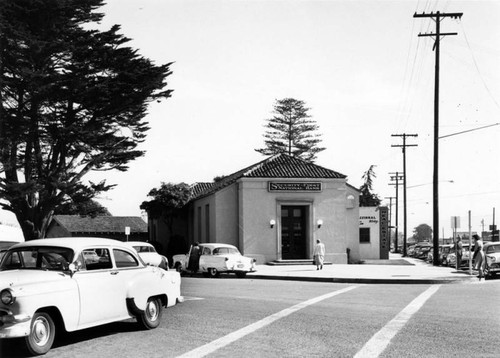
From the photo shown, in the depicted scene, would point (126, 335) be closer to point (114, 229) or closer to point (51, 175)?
point (51, 175)

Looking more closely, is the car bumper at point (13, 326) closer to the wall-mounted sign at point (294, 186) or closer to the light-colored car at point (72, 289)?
the light-colored car at point (72, 289)

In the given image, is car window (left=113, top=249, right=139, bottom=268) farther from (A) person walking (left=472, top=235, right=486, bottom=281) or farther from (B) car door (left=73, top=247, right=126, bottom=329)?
(A) person walking (left=472, top=235, right=486, bottom=281)

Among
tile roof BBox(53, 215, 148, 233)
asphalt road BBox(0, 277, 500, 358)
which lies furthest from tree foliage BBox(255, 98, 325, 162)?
asphalt road BBox(0, 277, 500, 358)

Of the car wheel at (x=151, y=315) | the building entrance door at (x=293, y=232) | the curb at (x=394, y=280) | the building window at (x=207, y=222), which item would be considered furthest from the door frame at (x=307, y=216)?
the car wheel at (x=151, y=315)

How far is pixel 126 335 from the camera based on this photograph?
1002 centimetres

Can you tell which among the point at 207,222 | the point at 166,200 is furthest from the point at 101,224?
the point at 207,222

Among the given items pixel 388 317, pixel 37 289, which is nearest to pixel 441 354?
pixel 388 317

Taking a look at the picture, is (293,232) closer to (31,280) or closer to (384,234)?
(384,234)

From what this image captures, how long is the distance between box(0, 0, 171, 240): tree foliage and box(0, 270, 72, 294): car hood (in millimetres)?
21233

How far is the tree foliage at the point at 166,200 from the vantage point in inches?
1818

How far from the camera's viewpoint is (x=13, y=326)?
7.93 metres

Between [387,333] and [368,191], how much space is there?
272 ft

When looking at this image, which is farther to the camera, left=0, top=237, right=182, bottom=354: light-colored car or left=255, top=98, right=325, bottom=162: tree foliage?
left=255, top=98, right=325, bottom=162: tree foliage

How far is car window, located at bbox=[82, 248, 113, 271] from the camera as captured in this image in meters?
9.73
